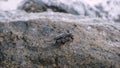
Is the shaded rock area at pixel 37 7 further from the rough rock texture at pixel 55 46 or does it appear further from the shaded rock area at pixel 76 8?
the rough rock texture at pixel 55 46

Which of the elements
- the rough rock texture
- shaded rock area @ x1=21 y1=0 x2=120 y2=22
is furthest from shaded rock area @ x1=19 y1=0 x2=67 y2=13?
the rough rock texture

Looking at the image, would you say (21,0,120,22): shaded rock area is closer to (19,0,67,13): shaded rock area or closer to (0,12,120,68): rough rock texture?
(19,0,67,13): shaded rock area

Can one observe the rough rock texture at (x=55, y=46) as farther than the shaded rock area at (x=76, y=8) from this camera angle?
No

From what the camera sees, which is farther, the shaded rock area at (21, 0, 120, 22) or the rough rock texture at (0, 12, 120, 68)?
the shaded rock area at (21, 0, 120, 22)

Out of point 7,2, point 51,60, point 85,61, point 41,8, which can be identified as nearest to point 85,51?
point 85,61

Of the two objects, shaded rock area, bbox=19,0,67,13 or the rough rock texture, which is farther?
shaded rock area, bbox=19,0,67,13

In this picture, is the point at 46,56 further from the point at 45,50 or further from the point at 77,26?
the point at 77,26

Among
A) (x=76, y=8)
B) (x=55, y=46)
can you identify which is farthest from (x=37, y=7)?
(x=55, y=46)

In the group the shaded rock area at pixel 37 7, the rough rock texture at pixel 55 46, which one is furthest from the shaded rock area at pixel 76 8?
the rough rock texture at pixel 55 46
